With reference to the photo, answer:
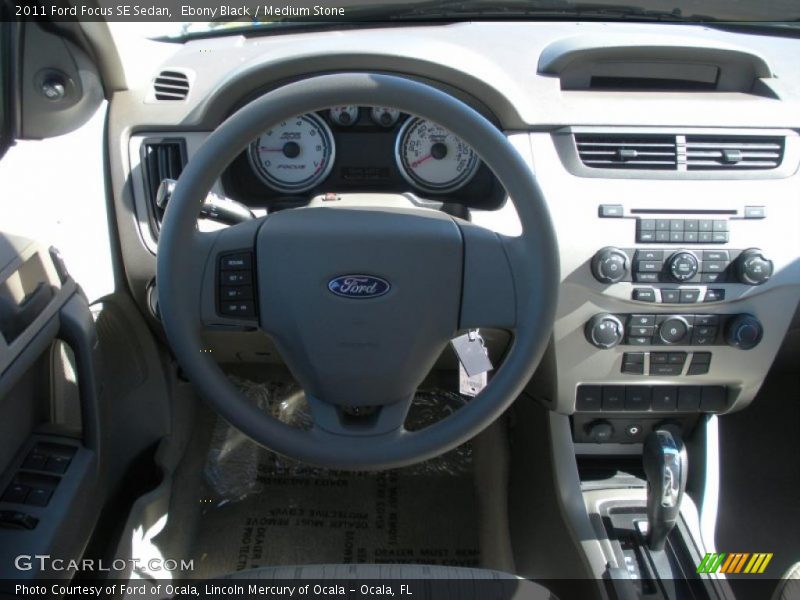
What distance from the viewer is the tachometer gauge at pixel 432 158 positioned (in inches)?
63.6

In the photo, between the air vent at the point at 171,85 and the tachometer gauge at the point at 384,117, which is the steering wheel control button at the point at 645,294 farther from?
the air vent at the point at 171,85

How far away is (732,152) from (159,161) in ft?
4.19

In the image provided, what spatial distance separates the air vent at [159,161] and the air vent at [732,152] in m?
1.13

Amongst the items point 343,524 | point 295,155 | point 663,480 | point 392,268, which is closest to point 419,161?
point 295,155

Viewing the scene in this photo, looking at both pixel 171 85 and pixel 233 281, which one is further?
pixel 171 85

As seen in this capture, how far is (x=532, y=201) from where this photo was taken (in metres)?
1.08

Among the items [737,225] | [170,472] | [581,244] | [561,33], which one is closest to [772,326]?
[737,225]

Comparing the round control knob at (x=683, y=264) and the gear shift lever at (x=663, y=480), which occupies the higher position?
the round control knob at (x=683, y=264)

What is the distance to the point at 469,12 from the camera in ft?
5.74

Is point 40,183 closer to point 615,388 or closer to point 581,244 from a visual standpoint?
point 581,244

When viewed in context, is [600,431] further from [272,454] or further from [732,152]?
[272,454]

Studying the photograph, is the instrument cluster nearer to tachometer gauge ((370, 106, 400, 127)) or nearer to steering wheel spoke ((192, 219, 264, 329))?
tachometer gauge ((370, 106, 400, 127))

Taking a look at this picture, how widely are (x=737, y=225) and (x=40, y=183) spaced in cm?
148

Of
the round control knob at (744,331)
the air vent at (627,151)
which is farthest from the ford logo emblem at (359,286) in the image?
the round control knob at (744,331)
